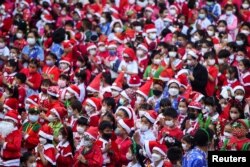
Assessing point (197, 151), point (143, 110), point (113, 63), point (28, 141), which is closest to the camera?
point (197, 151)

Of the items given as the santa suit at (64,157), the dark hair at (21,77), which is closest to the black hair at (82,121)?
the santa suit at (64,157)

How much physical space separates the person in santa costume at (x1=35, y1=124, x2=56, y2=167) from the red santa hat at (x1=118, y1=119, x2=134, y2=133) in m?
1.03

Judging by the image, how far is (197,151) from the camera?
31.0ft

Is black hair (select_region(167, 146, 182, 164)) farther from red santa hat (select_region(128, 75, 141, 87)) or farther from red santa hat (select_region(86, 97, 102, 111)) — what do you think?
red santa hat (select_region(128, 75, 141, 87))

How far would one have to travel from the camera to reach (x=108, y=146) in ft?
35.0

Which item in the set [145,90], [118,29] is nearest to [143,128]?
[145,90]

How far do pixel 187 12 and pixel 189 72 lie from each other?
5.02m

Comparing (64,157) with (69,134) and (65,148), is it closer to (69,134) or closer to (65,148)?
(65,148)

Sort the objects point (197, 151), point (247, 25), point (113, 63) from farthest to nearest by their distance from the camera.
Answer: point (247, 25) → point (113, 63) → point (197, 151)

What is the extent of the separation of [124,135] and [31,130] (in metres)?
1.43

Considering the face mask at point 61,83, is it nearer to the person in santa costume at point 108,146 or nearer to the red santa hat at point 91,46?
the red santa hat at point 91,46

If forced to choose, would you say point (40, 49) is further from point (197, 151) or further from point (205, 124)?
point (197, 151)

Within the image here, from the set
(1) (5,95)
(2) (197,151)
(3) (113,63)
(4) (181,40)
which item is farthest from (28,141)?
(4) (181,40)

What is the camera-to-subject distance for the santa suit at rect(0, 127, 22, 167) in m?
10.8
